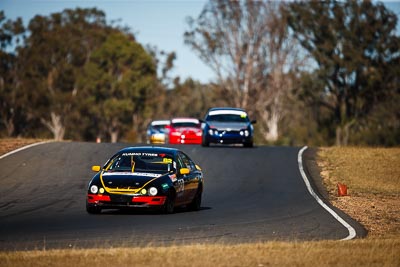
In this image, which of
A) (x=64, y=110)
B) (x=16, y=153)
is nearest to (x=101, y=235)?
(x=16, y=153)

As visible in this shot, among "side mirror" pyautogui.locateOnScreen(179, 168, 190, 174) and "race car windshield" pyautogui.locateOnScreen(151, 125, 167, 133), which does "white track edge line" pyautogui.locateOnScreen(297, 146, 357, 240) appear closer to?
"side mirror" pyautogui.locateOnScreen(179, 168, 190, 174)

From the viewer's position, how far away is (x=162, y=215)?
57.5 feet

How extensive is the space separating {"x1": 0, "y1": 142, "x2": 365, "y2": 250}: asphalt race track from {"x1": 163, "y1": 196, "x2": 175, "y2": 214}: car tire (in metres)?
0.18

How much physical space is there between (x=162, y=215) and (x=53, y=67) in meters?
66.1

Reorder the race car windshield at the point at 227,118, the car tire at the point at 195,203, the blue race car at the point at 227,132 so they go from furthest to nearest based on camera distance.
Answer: the race car windshield at the point at 227,118, the blue race car at the point at 227,132, the car tire at the point at 195,203

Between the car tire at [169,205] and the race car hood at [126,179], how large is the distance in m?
0.48

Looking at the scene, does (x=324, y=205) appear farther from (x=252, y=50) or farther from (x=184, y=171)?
(x=252, y=50)

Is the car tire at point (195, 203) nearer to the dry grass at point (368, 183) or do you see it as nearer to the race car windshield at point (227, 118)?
the dry grass at point (368, 183)

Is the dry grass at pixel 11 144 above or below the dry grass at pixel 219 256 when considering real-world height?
above

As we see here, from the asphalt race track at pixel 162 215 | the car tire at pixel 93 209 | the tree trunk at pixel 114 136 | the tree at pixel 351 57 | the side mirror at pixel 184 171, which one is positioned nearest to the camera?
the asphalt race track at pixel 162 215

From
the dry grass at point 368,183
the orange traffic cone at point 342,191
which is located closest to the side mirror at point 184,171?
the dry grass at point 368,183

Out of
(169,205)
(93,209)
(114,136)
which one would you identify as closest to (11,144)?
(93,209)

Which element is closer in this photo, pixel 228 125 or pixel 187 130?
pixel 228 125

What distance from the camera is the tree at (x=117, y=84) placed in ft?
269
